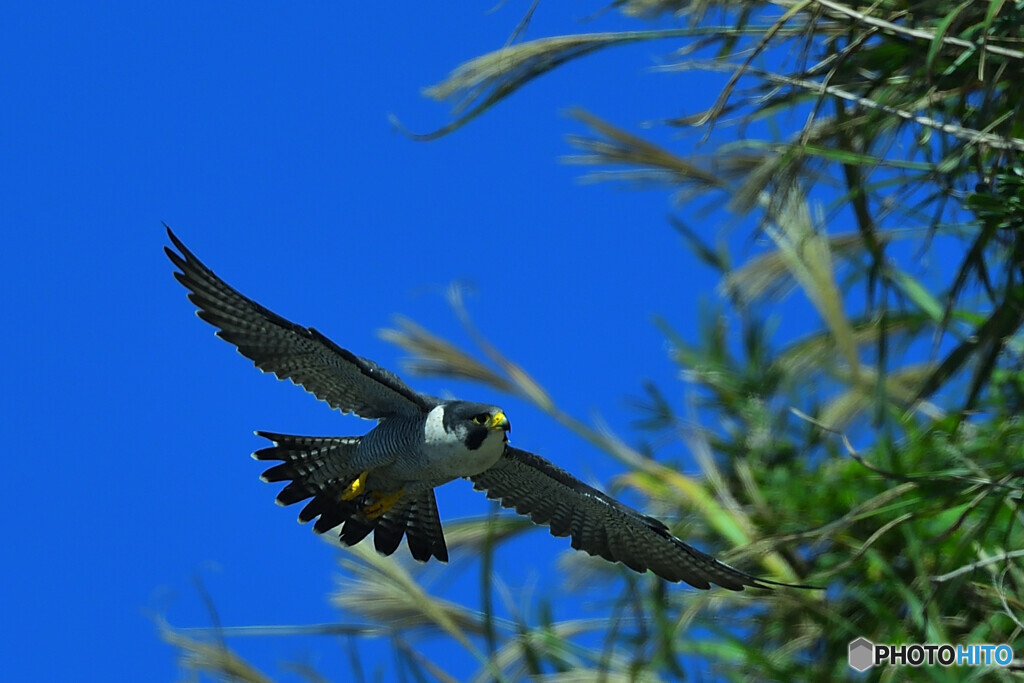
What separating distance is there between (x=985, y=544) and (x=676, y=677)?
5.35 feet

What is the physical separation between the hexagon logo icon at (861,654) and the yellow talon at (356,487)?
256 centimetres

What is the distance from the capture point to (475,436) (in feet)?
20.3

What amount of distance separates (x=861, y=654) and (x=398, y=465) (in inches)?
101

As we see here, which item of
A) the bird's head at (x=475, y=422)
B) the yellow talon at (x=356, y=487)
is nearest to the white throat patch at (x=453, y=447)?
the bird's head at (x=475, y=422)

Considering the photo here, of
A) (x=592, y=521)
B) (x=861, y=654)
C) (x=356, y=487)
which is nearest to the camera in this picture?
(x=356, y=487)

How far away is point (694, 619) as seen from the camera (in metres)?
7.42

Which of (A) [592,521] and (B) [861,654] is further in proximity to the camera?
(A) [592,521]

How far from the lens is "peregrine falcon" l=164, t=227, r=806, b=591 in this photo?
242 inches

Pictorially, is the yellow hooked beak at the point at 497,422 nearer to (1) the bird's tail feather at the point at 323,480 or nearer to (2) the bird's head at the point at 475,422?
(2) the bird's head at the point at 475,422

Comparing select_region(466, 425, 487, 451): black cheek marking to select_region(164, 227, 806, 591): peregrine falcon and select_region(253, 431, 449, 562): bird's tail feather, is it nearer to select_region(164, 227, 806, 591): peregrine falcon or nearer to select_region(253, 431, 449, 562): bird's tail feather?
select_region(164, 227, 806, 591): peregrine falcon

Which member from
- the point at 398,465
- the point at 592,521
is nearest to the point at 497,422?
the point at 398,465

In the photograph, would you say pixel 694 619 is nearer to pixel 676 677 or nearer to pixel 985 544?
pixel 676 677

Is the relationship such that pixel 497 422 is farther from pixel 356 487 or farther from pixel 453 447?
pixel 356 487

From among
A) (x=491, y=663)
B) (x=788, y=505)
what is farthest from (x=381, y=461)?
(x=788, y=505)
